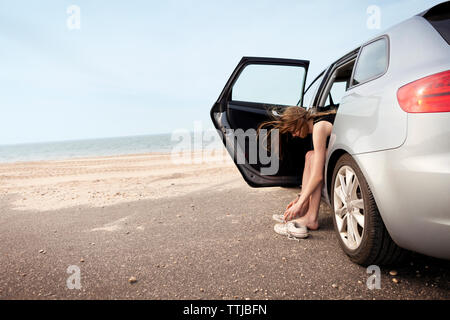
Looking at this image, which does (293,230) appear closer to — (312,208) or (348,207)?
(312,208)

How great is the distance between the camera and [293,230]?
2.55m

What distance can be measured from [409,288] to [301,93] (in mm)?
2649

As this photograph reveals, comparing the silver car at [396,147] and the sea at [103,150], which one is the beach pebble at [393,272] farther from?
the sea at [103,150]

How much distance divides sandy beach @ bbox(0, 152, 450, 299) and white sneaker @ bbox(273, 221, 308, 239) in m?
0.07

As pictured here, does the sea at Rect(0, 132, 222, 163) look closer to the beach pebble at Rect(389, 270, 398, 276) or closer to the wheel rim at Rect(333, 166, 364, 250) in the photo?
the wheel rim at Rect(333, 166, 364, 250)

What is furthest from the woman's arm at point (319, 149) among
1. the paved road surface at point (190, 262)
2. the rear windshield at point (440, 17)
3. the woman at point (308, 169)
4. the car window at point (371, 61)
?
the rear windshield at point (440, 17)

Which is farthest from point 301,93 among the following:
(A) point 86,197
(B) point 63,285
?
(A) point 86,197

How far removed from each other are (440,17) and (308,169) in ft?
5.20

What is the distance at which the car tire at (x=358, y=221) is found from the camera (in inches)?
66.0

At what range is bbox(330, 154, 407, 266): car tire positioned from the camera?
1676 millimetres

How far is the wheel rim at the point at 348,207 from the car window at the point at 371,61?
715 millimetres

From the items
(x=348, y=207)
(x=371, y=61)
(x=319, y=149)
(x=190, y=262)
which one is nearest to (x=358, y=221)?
(x=348, y=207)

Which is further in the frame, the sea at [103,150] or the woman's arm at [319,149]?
the sea at [103,150]

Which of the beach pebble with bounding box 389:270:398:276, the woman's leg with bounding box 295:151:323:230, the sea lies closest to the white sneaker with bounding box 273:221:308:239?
the woman's leg with bounding box 295:151:323:230
